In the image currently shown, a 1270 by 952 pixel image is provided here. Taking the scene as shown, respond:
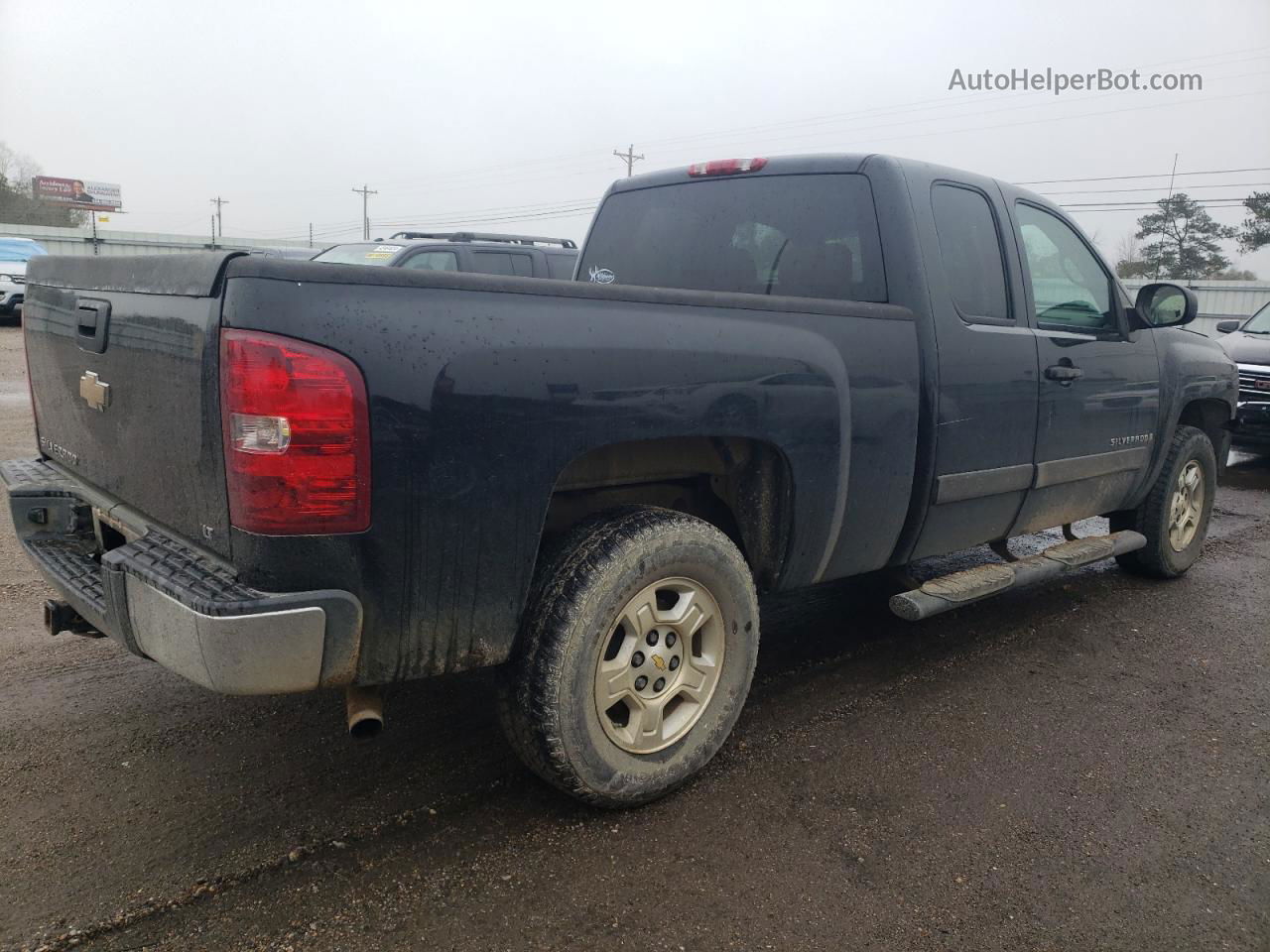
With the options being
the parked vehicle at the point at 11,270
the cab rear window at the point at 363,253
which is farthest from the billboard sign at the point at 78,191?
the cab rear window at the point at 363,253

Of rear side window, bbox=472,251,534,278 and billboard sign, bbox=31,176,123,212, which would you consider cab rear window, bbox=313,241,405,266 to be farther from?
billboard sign, bbox=31,176,123,212

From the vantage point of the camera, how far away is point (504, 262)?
11.3m

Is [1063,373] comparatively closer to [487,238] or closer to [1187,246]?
[487,238]

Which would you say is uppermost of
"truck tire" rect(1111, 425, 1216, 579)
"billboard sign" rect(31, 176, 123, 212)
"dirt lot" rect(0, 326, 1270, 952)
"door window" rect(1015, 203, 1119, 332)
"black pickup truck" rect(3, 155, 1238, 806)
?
"billboard sign" rect(31, 176, 123, 212)

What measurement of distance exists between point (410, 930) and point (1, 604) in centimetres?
313

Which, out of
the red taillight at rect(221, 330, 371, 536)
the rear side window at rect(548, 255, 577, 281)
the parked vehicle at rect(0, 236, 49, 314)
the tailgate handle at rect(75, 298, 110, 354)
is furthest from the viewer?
the parked vehicle at rect(0, 236, 49, 314)

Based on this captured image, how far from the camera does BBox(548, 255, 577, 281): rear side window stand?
37.6 ft

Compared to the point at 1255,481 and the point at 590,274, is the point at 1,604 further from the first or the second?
the point at 1255,481

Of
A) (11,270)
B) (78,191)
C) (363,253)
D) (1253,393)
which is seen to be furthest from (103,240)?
(78,191)

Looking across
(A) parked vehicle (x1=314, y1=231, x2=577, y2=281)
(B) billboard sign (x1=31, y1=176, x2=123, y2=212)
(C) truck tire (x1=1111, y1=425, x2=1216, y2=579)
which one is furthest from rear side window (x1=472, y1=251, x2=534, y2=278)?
(B) billboard sign (x1=31, y1=176, x2=123, y2=212)

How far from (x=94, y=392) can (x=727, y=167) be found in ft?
8.41

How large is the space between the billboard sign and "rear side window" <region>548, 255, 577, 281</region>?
7815cm

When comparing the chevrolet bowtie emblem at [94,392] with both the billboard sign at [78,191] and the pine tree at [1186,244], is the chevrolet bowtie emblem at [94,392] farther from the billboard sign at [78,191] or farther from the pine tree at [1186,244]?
the billboard sign at [78,191]

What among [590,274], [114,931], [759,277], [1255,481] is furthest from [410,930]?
[1255,481]
